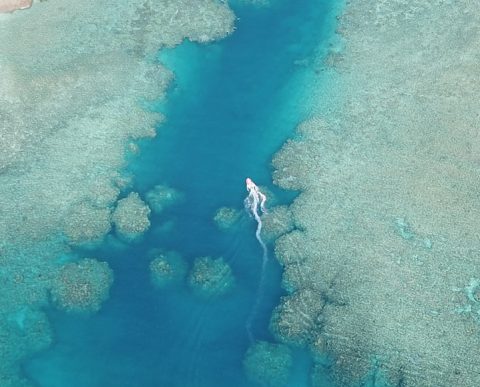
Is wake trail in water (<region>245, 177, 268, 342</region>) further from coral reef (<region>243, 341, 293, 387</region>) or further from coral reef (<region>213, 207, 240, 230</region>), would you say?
coral reef (<region>243, 341, 293, 387</region>)

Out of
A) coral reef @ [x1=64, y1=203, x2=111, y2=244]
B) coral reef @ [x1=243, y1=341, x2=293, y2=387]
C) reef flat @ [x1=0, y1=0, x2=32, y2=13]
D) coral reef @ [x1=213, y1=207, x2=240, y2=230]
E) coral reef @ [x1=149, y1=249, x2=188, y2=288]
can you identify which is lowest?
coral reef @ [x1=243, y1=341, x2=293, y2=387]

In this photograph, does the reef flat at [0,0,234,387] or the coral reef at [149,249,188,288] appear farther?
the coral reef at [149,249,188,288]

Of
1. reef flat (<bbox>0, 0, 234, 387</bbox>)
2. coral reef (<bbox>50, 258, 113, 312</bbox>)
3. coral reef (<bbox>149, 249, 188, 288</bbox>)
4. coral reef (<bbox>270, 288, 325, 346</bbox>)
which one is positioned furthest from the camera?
coral reef (<bbox>149, 249, 188, 288</bbox>)

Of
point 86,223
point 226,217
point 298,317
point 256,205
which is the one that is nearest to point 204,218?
point 226,217

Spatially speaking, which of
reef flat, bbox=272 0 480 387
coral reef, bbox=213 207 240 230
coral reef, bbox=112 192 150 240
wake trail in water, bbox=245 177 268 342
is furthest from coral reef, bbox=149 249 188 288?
reef flat, bbox=272 0 480 387

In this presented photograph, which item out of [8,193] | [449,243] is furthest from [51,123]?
[449,243]

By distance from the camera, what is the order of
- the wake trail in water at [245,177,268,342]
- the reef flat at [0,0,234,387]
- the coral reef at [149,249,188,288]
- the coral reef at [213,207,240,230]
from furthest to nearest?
the coral reef at [213,207,240,230] → the wake trail in water at [245,177,268,342] → the coral reef at [149,249,188,288] → the reef flat at [0,0,234,387]

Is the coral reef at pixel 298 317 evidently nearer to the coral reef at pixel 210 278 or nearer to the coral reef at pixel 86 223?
the coral reef at pixel 210 278
